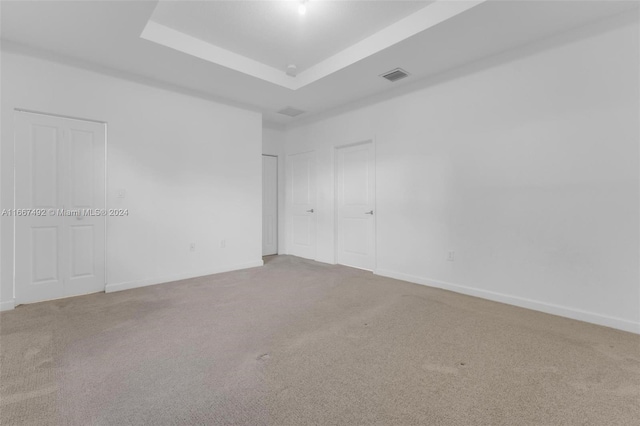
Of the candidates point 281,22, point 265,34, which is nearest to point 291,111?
point 265,34

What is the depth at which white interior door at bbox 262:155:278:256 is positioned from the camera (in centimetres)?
582

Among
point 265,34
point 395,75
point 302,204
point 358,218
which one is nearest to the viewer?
point 265,34

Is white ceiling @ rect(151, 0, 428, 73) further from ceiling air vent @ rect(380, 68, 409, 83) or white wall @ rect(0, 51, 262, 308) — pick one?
white wall @ rect(0, 51, 262, 308)

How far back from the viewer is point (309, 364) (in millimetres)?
1858

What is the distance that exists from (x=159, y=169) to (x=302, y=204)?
257 centimetres

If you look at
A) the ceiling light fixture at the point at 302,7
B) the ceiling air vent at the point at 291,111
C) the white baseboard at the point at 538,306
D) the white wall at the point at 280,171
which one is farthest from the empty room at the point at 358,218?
the white wall at the point at 280,171

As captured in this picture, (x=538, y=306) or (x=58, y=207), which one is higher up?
(x=58, y=207)

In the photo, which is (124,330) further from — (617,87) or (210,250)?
(617,87)

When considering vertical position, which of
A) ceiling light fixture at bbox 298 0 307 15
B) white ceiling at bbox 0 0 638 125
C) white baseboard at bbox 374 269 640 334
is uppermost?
ceiling light fixture at bbox 298 0 307 15

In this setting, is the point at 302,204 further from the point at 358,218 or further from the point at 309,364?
the point at 309,364

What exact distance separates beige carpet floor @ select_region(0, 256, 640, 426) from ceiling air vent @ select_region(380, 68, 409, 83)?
2.77 metres

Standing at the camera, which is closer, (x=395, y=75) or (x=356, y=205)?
(x=395, y=75)

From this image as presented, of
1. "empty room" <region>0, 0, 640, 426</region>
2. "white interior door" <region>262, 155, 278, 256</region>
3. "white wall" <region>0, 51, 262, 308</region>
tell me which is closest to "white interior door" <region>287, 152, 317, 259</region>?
"white interior door" <region>262, 155, 278, 256</region>

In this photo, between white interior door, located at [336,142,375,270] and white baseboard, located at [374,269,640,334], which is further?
white interior door, located at [336,142,375,270]
